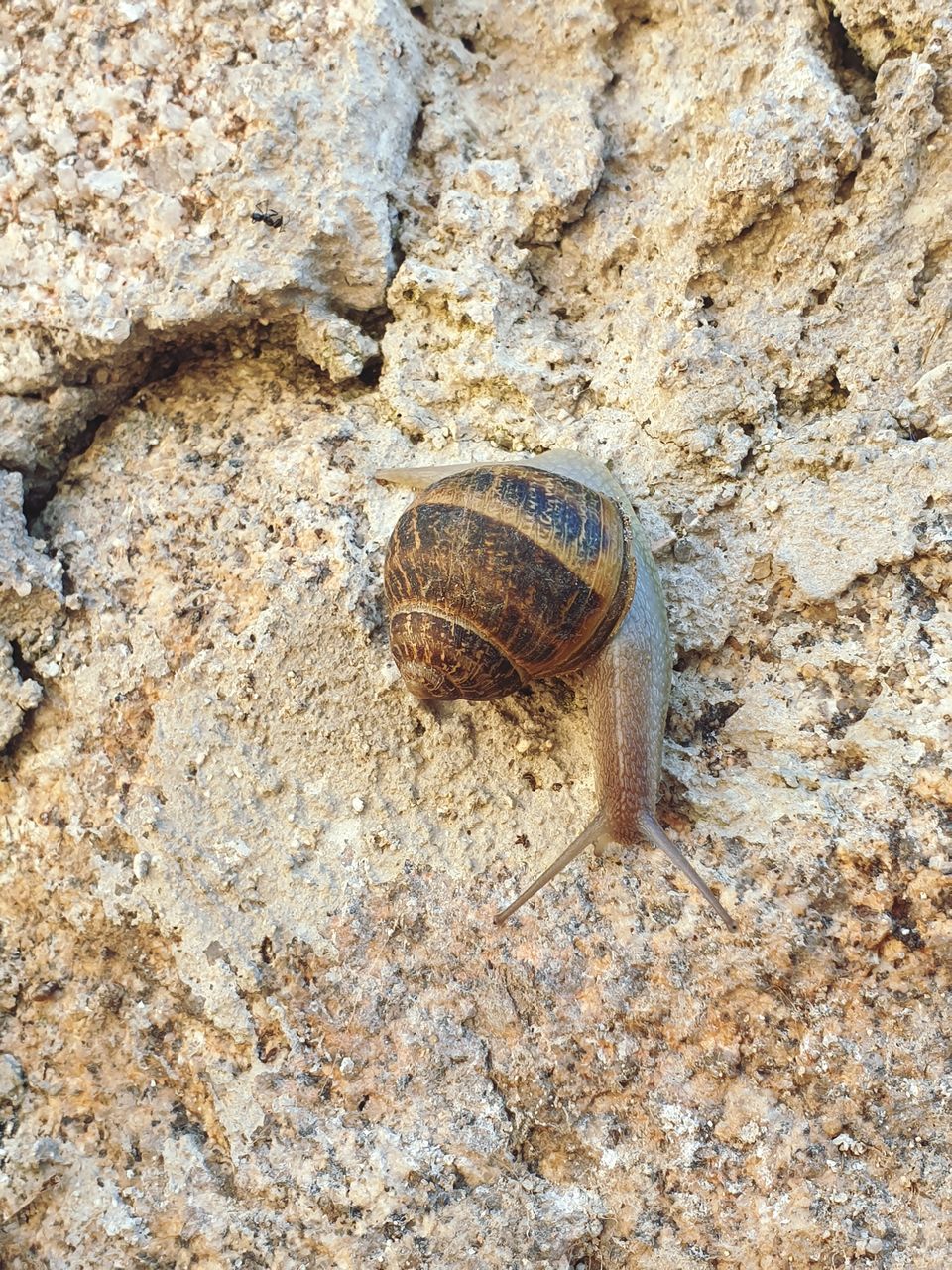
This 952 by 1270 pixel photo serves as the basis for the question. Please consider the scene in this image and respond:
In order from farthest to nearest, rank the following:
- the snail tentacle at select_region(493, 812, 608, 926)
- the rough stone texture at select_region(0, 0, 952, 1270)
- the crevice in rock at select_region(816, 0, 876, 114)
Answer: the crevice in rock at select_region(816, 0, 876, 114) < the snail tentacle at select_region(493, 812, 608, 926) < the rough stone texture at select_region(0, 0, 952, 1270)

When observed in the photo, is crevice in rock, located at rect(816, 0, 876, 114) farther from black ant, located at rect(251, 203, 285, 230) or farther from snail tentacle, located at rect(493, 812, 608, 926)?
snail tentacle, located at rect(493, 812, 608, 926)

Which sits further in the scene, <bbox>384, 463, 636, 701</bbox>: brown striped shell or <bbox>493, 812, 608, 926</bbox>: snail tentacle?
<bbox>493, 812, 608, 926</bbox>: snail tentacle

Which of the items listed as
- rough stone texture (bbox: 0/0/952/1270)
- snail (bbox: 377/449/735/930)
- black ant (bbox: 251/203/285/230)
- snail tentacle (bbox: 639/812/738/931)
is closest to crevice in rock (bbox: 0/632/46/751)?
rough stone texture (bbox: 0/0/952/1270)

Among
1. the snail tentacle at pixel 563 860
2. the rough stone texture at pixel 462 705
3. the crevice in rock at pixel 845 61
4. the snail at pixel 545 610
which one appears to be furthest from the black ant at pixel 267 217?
the snail tentacle at pixel 563 860

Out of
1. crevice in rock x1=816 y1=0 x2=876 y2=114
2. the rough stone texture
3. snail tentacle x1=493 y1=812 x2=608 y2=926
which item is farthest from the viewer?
crevice in rock x1=816 y1=0 x2=876 y2=114

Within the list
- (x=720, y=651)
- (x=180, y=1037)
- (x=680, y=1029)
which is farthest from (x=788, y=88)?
(x=180, y=1037)

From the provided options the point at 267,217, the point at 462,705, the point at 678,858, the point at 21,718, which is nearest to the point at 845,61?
the point at 267,217
